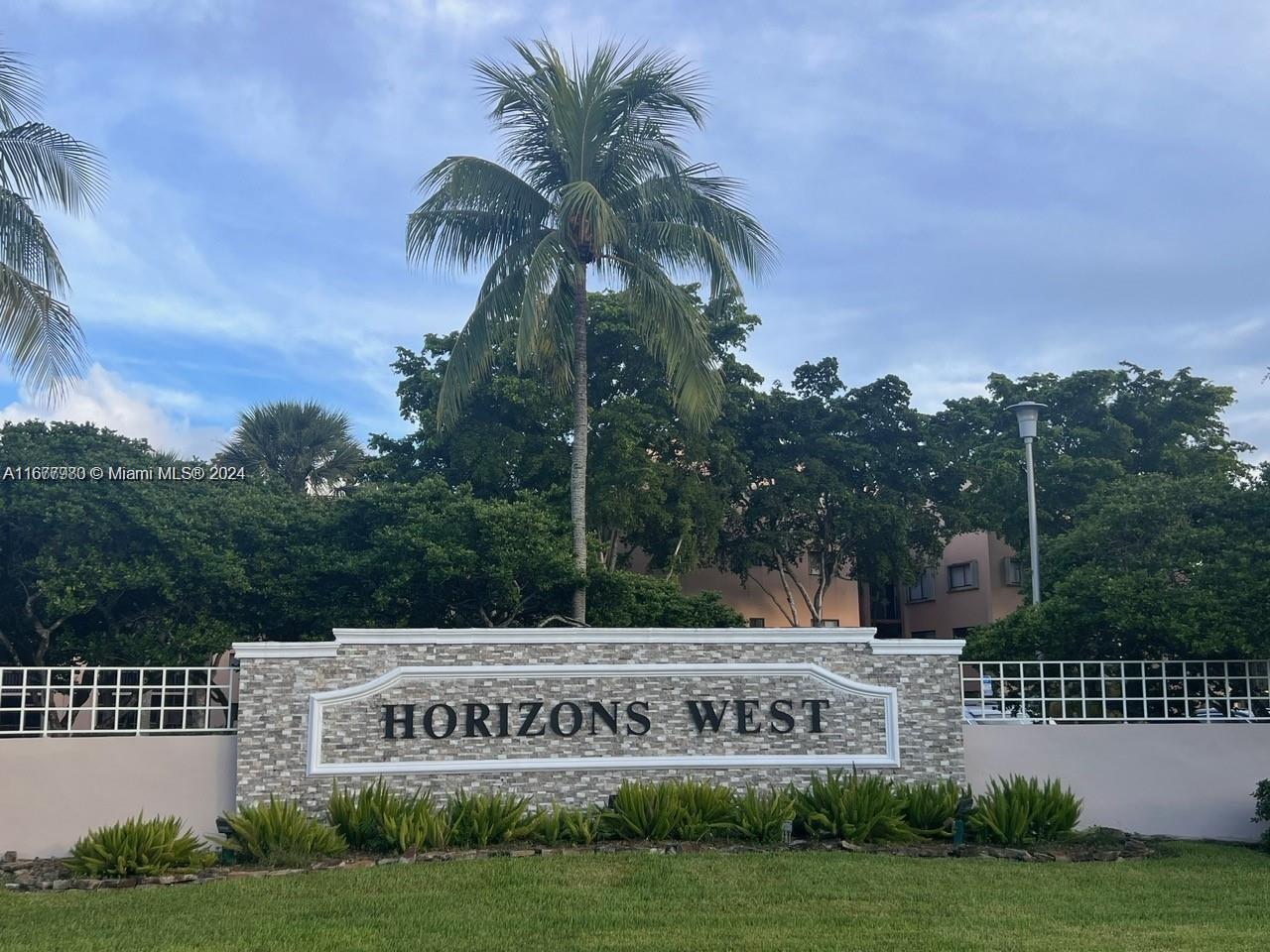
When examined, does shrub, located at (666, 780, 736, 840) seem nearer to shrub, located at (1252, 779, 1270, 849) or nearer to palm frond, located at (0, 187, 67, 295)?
shrub, located at (1252, 779, 1270, 849)

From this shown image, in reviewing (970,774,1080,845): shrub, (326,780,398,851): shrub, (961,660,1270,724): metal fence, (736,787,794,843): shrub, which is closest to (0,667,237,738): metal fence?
(326,780,398,851): shrub

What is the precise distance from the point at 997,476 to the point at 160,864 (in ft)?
72.0

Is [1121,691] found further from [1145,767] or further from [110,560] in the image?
[110,560]

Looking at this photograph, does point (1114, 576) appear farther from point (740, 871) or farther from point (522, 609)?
point (522, 609)

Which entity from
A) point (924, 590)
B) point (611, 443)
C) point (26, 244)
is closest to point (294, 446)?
point (611, 443)

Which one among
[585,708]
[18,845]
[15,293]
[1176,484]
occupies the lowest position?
[18,845]

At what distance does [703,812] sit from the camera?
41.1 feet

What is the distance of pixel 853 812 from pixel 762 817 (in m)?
0.99

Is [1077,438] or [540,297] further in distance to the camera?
[1077,438]

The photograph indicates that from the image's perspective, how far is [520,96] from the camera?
58.4 feet

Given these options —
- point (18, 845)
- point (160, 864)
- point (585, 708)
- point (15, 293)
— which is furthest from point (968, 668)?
point (15, 293)

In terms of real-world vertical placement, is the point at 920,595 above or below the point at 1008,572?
below

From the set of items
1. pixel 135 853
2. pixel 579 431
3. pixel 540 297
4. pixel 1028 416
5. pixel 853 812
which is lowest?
pixel 135 853

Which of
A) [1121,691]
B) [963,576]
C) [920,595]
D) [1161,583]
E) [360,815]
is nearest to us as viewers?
[360,815]
